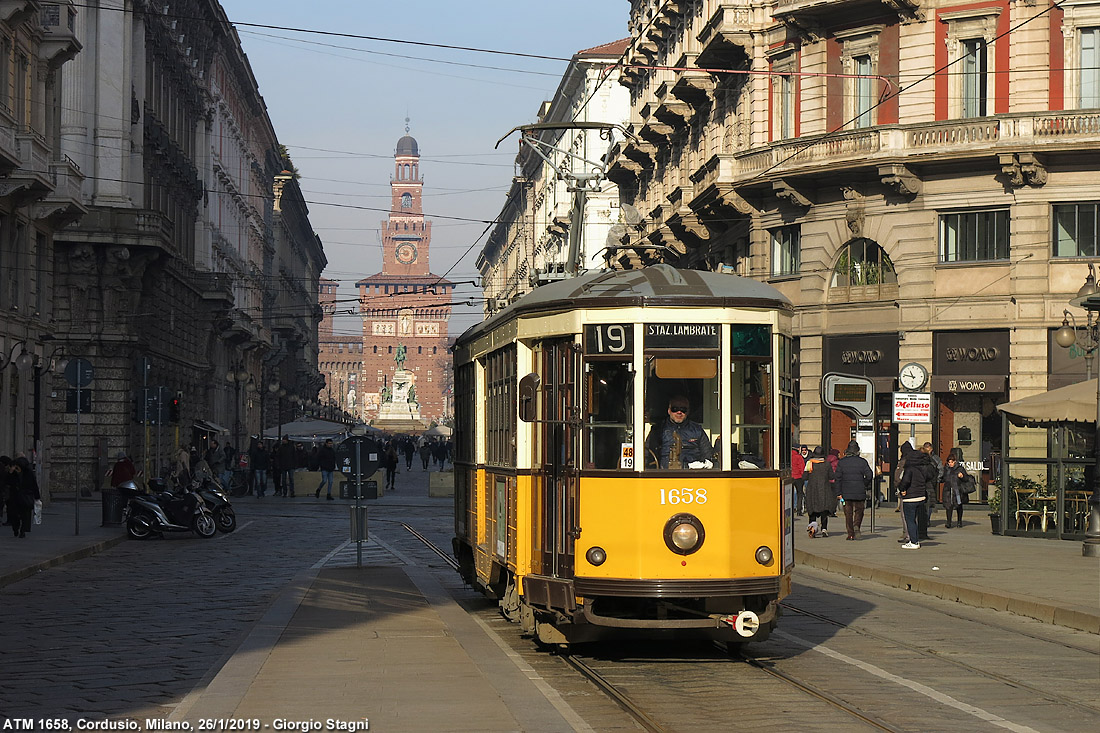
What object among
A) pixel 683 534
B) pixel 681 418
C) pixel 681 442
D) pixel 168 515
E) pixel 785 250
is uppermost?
pixel 785 250

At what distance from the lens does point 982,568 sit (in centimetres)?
1955

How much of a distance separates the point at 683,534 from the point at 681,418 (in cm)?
79

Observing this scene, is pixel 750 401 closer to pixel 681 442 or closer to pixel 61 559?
pixel 681 442

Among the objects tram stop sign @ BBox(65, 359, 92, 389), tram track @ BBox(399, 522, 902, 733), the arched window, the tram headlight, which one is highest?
the arched window

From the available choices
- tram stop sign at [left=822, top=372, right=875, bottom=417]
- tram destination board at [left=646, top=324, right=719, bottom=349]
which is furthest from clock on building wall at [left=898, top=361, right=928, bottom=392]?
tram destination board at [left=646, top=324, right=719, bottom=349]

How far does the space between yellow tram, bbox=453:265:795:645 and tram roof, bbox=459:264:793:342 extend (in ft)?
0.05

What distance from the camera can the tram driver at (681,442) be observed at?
1109cm

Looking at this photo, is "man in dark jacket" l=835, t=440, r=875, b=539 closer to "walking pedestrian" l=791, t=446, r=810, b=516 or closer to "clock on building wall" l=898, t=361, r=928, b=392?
"clock on building wall" l=898, t=361, r=928, b=392

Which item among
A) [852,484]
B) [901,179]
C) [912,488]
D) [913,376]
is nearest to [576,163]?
[901,179]

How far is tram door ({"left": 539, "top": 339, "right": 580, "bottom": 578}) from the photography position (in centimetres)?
1121

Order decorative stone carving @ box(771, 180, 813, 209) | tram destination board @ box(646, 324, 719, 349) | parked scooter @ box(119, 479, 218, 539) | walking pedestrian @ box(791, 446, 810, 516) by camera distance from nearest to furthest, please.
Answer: tram destination board @ box(646, 324, 719, 349) → parked scooter @ box(119, 479, 218, 539) → walking pedestrian @ box(791, 446, 810, 516) → decorative stone carving @ box(771, 180, 813, 209)

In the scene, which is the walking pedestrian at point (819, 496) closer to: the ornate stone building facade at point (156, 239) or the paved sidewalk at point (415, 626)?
the paved sidewalk at point (415, 626)

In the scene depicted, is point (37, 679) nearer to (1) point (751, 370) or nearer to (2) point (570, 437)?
(2) point (570, 437)

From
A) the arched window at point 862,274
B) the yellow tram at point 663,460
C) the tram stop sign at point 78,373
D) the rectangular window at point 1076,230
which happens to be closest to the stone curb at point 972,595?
the yellow tram at point 663,460
